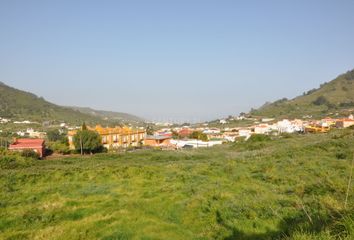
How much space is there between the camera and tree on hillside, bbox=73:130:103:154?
2153 inches

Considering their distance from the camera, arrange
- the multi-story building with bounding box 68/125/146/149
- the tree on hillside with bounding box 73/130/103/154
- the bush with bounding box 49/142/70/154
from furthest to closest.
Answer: the multi-story building with bounding box 68/125/146/149
the bush with bounding box 49/142/70/154
the tree on hillside with bounding box 73/130/103/154

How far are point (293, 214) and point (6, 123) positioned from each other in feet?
454

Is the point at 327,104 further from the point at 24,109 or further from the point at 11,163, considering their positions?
the point at 11,163

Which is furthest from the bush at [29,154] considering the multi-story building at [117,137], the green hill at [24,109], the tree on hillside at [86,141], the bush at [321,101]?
the bush at [321,101]

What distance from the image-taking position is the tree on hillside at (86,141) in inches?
2153

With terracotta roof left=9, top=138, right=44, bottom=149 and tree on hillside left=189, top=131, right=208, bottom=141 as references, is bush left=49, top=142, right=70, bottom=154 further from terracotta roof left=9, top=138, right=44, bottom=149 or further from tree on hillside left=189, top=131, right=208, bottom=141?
tree on hillside left=189, top=131, right=208, bottom=141

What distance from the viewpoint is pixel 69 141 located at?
6159 centimetres

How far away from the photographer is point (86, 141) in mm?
54906

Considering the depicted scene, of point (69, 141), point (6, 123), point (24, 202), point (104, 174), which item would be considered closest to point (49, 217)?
point (24, 202)

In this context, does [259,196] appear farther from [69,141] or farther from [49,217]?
[69,141]

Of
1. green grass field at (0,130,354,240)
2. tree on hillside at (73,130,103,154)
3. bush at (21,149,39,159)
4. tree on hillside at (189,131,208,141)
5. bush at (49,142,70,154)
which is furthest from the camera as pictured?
tree on hillside at (189,131,208,141)

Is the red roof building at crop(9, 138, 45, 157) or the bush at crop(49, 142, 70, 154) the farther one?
the bush at crop(49, 142, 70, 154)

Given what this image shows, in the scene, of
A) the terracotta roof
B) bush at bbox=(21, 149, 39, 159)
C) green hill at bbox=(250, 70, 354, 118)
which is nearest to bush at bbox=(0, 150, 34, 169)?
bush at bbox=(21, 149, 39, 159)

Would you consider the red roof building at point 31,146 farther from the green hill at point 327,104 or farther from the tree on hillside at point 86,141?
the green hill at point 327,104
